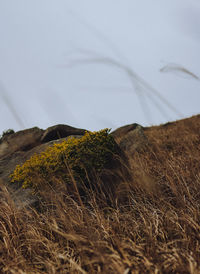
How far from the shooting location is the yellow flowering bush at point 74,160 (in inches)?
166

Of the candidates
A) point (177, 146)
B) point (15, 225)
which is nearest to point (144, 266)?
point (15, 225)

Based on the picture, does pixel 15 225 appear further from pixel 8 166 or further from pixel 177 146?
pixel 177 146

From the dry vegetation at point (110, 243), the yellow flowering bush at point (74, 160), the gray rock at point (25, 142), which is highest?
the gray rock at point (25, 142)

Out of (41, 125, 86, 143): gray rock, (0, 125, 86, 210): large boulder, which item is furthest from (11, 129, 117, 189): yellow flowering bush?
(41, 125, 86, 143): gray rock

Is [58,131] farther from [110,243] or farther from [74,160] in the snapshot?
[110,243]

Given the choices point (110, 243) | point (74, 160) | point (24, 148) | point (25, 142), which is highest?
point (25, 142)

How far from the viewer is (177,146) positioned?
858cm

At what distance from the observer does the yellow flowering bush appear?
4.21 meters

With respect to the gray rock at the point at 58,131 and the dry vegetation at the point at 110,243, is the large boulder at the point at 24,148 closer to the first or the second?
the gray rock at the point at 58,131

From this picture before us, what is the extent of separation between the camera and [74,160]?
4.27m

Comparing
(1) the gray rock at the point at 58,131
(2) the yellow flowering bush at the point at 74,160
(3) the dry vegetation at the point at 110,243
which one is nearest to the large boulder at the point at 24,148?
(1) the gray rock at the point at 58,131

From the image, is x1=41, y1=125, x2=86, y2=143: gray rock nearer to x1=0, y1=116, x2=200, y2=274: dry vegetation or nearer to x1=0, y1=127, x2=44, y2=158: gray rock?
x1=0, y1=127, x2=44, y2=158: gray rock

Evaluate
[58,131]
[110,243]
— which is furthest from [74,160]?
[58,131]

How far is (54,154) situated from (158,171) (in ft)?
6.25
